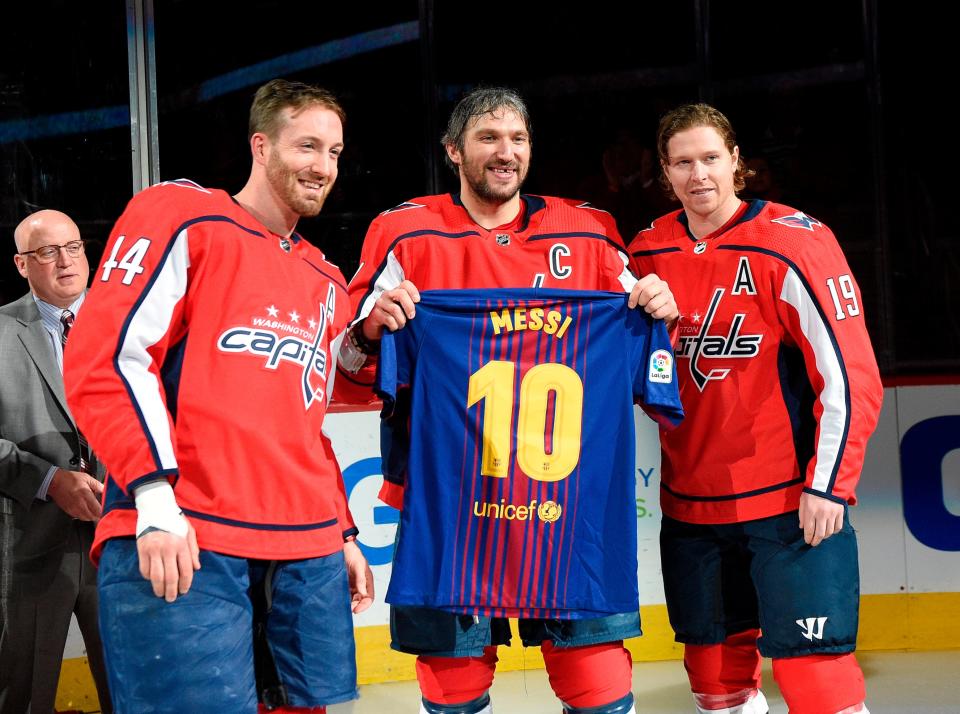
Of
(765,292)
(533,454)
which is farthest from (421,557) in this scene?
(765,292)

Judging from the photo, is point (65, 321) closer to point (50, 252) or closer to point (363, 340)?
point (50, 252)

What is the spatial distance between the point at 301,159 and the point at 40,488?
4.61 feet

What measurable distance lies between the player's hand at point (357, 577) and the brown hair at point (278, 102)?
83 cm

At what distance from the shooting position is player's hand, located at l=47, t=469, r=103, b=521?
2.80 metres

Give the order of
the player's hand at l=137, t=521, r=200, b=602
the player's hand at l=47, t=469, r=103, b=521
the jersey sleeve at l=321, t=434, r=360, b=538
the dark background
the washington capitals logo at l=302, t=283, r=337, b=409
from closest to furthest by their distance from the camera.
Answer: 1. the player's hand at l=137, t=521, r=200, b=602
2. the washington capitals logo at l=302, t=283, r=337, b=409
3. the jersey sleeve at l=321, t=434, r=360, b=538
4. the player's hand at l=47, t=469, r=103, b=521
5. the dark background

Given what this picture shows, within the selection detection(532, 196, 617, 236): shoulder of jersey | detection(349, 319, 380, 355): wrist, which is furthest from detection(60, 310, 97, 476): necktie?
detection(532, 196, 617, 236): shoulder of jersey

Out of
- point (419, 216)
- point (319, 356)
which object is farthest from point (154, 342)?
point (419, 216)

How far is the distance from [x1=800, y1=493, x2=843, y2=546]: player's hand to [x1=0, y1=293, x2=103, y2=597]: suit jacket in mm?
1910

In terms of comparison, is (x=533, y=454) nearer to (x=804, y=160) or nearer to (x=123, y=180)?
A: (x=123, y=180)

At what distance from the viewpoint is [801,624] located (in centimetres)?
231

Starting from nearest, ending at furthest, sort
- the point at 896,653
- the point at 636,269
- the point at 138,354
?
the point at 138,354
the point at 636,269
the point at 896,653

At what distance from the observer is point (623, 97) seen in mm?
5902

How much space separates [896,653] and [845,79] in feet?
10.4

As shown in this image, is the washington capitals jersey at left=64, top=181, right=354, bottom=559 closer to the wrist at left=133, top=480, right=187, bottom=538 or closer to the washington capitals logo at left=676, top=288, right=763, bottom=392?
the wrist at left=133, top=480, right=187, bottom=538
